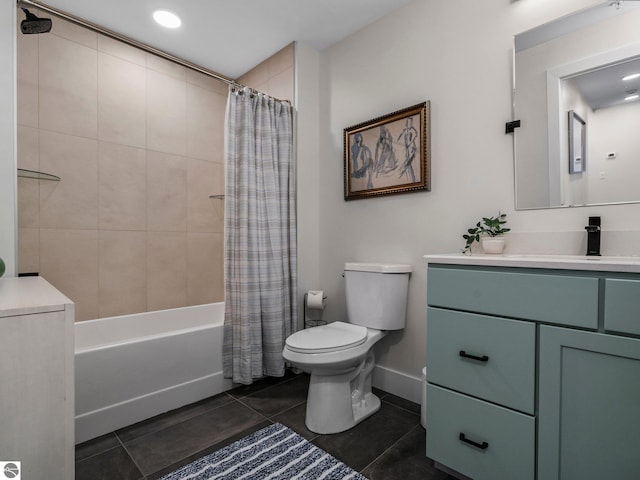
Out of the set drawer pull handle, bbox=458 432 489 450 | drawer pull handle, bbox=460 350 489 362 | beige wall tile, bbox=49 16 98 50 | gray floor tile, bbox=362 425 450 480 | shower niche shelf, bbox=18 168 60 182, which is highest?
beige wall tile, bbox=49 16 98 50

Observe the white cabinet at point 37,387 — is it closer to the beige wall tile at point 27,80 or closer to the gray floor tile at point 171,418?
the gray floor tile at point 171,418

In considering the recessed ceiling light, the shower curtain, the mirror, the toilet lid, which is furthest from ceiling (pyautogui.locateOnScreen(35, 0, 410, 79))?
the toilet lid

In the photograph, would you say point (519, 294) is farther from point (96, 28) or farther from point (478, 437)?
point (96, 28)

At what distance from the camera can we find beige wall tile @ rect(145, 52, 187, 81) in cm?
253

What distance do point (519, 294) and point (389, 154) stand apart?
4.03 ft

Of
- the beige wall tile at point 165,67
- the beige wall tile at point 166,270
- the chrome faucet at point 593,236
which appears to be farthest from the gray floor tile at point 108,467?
the beige wall tile at point 165,67

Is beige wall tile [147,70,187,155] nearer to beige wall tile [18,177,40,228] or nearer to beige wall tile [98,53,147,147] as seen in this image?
beige wall tile [98,53,147,147]

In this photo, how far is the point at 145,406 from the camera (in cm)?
178

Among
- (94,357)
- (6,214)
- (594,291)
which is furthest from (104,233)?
(594,291)

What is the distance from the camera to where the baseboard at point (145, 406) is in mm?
1599

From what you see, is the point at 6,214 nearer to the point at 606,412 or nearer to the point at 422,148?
the point at 422,148

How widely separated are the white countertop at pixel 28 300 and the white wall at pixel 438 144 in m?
1.63

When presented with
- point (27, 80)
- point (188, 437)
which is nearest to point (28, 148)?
point (27, 80)

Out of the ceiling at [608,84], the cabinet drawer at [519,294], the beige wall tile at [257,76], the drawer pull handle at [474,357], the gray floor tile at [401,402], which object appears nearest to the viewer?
the cabinet drawer at [519,294]
